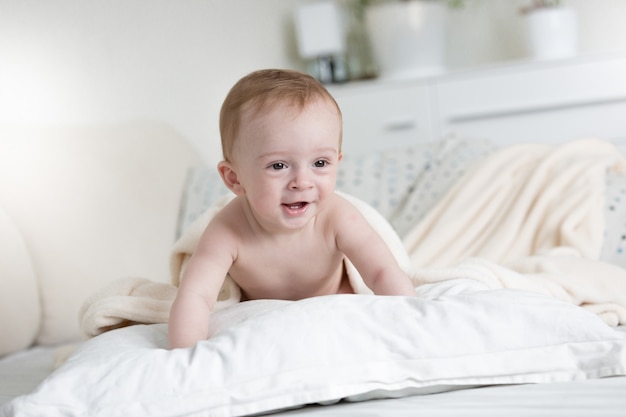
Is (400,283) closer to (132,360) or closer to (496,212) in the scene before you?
(132,360)

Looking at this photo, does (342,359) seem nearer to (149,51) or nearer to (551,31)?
(149,51)

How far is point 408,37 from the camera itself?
341 cm

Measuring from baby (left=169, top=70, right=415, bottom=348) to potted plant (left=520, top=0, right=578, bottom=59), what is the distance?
2.15 m

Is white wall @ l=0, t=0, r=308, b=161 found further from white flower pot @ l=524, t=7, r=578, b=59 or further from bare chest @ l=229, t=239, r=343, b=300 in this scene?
white flower pot @ l=524, t=7, r=578, b=59

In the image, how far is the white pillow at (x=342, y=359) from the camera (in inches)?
37.8

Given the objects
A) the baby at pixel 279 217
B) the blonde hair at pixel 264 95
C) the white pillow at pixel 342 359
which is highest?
the blonde hair at pixel 264 95

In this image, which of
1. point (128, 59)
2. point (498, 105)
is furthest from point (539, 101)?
point (128, 59)

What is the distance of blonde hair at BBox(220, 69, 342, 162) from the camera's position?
1.17 meters

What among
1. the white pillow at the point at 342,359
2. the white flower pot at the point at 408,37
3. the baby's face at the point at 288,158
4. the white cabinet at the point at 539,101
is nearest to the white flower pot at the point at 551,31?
the white cabinet at the point at 539,101

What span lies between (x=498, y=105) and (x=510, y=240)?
4.38ft

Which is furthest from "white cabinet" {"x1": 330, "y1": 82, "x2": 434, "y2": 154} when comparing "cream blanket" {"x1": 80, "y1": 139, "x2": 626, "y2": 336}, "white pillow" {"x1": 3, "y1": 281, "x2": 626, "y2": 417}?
"white pillow" {"x1": 3, "y1": 281, "x2": 626, "y2": 417}

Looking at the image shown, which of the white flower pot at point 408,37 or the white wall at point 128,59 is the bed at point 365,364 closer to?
the white wall at point 128,59

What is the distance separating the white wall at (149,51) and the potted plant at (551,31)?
11.2 inches

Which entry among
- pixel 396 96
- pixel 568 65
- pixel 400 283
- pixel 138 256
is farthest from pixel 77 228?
pixel 568 65
